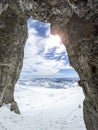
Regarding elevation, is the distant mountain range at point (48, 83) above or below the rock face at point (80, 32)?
below

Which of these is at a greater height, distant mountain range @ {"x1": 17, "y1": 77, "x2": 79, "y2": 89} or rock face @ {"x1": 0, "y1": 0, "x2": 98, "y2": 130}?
rock face @ {"x1": 0, "y1": 0, "x2": 98, "y2": 130}

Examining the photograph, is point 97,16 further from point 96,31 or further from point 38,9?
point 38,9

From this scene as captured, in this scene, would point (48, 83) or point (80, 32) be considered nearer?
point (80, 32)

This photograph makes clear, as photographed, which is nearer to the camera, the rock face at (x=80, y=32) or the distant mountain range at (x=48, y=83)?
the rock face at (x=80, y=32)

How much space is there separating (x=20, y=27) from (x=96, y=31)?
52.6 ft

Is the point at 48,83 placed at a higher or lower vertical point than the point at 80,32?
lower

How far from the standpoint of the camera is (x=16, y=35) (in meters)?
25.3

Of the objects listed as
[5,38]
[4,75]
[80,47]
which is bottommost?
[4,75]

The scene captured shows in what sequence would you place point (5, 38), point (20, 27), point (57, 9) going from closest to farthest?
point (57, 9), point (5, 38), point (20, 27)

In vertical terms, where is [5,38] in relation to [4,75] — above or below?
above

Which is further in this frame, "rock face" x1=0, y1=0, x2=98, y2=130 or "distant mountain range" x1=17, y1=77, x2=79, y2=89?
"distant mountain range" x1=17, y1=77, x2=79, y2=89

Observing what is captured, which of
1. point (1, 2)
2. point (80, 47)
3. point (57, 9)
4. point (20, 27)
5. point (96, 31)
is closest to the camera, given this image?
point (96, 31)

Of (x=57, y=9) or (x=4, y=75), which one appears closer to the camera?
(x=57, y=9)

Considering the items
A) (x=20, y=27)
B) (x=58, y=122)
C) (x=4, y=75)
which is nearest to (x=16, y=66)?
(x=4, y=75)
